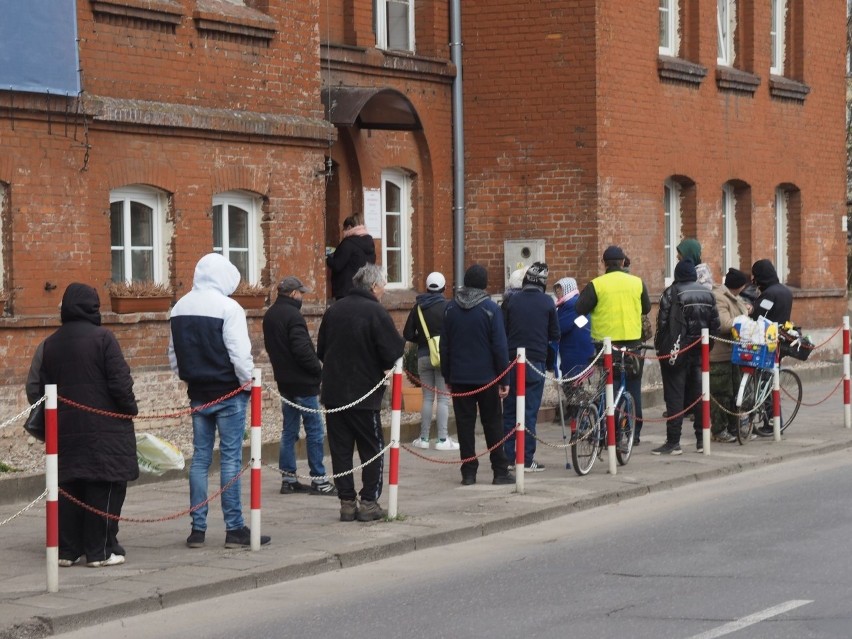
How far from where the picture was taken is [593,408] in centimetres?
1477

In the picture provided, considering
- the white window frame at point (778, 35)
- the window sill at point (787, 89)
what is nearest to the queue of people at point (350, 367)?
the window sill at point (787, 89)

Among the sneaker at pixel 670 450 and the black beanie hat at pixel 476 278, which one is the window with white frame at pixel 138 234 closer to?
the black beanie hat at pixel 476 278

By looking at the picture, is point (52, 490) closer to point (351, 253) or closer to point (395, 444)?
point (395, 444)

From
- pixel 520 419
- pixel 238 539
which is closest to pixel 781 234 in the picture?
pixel 520 419

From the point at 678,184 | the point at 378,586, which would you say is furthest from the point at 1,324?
A: the point at 678,184

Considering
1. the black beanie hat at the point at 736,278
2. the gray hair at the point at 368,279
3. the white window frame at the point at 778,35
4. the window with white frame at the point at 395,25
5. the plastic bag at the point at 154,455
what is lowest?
the plastic bag at the point at 154,455

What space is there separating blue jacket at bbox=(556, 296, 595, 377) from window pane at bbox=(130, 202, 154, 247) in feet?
14.2

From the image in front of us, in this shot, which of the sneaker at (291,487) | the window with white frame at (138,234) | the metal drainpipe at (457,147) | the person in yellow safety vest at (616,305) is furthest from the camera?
the metal drainpipe at (457,147)

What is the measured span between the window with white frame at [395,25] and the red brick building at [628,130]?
33.8 inches

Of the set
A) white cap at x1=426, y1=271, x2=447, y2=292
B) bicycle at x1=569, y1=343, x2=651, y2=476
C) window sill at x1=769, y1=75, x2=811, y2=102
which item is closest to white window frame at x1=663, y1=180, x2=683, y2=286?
window sill at x1=769, y1=75, x2=811, y2=102

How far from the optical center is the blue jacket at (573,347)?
16.3 metres

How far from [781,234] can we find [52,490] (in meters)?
20.7

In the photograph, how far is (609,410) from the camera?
48.5 ft

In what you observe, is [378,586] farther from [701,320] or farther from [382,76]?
[382,76]
